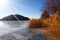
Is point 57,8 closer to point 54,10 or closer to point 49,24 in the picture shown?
point 54,10

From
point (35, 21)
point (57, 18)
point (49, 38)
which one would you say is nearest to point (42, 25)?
point (35, 21)

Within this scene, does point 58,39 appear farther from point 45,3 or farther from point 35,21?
point 35,21

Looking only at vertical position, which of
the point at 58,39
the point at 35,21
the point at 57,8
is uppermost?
the point at 57,8

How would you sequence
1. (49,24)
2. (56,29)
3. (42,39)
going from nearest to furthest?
(42,39) → (56,29) → (49,24)

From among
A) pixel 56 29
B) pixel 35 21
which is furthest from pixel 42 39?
pixel 35 21

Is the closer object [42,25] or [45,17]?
[45,17]

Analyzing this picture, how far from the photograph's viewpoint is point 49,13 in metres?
3.48

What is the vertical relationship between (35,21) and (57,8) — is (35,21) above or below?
Answer: below

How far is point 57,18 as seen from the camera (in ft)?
11.7

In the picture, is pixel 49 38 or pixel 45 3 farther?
pixel 45 3

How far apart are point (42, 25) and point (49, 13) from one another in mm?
760

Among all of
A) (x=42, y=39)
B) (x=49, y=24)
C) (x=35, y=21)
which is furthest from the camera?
(x=35, y=21)

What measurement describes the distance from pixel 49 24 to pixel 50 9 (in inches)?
16.5

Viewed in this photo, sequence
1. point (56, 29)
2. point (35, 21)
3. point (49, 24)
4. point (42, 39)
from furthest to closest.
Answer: point (35, 21)
point (49, 24)
point (56, 29)
point (42, 39)
